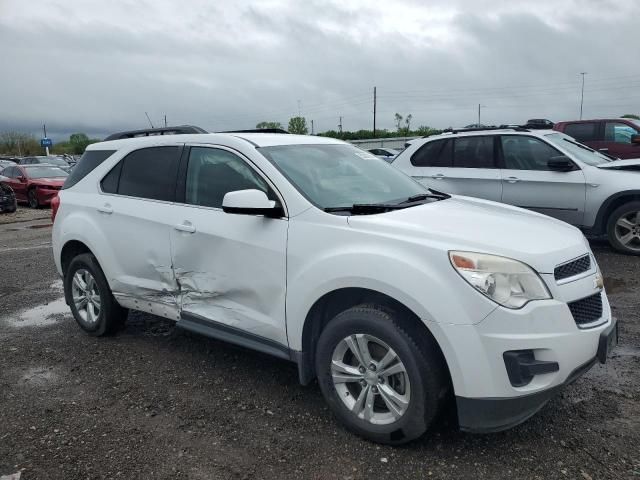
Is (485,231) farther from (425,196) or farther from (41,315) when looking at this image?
(41,315)

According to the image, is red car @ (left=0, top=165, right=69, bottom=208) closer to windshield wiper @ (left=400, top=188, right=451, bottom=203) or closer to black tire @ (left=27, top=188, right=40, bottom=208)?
black tire @ (left=27, top=188, right=40, bottom=208)

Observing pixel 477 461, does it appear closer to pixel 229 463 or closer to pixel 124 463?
pixel 229 463

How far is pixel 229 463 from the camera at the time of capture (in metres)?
2.96

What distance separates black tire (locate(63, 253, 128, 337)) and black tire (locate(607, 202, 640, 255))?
6.22 m

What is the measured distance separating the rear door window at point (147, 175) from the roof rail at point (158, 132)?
277 millimetres

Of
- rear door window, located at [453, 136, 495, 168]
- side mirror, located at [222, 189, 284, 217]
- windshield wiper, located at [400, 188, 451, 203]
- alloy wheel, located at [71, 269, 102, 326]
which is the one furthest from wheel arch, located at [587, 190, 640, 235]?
alloy wheel, located at [71, 269, 102, 326]

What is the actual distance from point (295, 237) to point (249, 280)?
1.51ft

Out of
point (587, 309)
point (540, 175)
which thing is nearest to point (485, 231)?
point (587, 309)

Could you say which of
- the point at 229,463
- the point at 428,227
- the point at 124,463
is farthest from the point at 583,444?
the point at 124,463

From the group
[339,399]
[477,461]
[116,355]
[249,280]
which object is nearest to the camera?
[477,461]

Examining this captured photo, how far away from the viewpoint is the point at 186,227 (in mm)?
3875

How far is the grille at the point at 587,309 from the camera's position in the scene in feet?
9.29

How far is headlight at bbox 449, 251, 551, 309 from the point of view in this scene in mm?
2691

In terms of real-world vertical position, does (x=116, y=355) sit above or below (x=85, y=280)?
below
